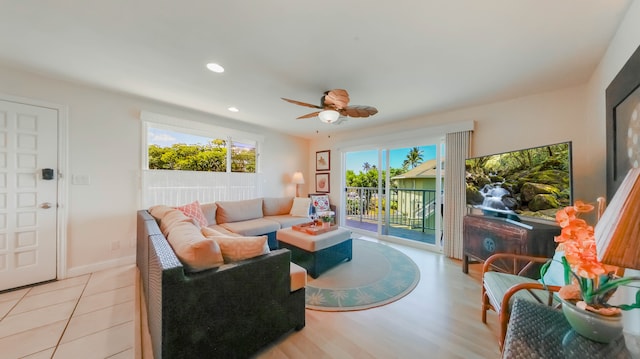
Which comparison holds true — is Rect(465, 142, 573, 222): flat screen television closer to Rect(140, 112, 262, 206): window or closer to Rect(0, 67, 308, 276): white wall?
Rect(140, 112, 262, 206): window

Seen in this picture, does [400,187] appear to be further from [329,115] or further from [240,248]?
[240,248]

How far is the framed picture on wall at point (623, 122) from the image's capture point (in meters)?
1.30

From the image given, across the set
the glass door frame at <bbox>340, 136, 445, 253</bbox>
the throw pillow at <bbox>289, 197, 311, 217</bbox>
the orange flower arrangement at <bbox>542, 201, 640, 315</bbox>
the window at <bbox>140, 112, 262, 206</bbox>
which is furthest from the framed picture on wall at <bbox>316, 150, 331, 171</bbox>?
the orange flower arrangement at <bbox>542, 201, 640, 315</bbox>

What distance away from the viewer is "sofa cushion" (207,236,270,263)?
1472 millimetres

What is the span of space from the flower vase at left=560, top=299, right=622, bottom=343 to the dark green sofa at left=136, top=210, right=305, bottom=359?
57.5 inches

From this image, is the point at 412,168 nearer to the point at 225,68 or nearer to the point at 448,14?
the point at 448,14

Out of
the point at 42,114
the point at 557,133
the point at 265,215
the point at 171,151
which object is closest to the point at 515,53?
the point at 557,133

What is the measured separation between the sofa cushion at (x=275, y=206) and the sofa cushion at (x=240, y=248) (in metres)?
2.75

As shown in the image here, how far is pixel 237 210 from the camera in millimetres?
3746

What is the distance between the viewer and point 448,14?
4.77 feet

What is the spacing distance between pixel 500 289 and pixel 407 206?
3.08m

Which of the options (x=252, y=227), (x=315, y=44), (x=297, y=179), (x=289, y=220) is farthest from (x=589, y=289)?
(x=297, y=179)

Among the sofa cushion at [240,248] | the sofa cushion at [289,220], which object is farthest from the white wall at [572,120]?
the sofa cushion at [289,220]

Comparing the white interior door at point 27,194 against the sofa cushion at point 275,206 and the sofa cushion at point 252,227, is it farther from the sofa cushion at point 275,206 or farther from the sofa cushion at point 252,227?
the sofa cushion at point 275,206
